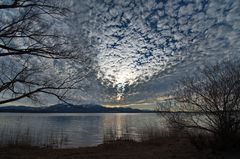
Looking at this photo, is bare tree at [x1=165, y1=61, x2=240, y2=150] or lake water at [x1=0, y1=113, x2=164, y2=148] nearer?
bare tree at [x1=165, y1=61, x2=240, y2=150]

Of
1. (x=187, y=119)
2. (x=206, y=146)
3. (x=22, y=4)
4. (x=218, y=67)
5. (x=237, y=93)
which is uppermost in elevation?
(x=22, y=4)

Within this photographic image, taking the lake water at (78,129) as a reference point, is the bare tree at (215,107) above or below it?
above

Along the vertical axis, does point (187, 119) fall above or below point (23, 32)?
below

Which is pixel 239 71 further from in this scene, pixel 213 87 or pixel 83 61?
pixel 83 61

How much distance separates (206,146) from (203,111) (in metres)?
1.74

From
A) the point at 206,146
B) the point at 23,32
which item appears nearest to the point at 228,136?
the point at 206,146

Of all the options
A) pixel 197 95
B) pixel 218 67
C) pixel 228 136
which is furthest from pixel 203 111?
A: pixel 218 67

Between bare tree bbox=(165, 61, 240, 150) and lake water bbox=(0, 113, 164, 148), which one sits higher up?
bare tree bbox=(165, 61, 240, 150)

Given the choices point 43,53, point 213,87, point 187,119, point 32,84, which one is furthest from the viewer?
point 187,119

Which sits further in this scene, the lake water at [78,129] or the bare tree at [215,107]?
the lake water at [78,129]

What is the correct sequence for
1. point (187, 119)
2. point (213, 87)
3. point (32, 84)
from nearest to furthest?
point (32, 84) < point (213, 87) < point (187, 119)

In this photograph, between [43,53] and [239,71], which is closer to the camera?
[43,53]

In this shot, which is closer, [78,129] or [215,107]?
[215,107]

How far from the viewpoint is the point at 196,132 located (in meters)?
11.5
